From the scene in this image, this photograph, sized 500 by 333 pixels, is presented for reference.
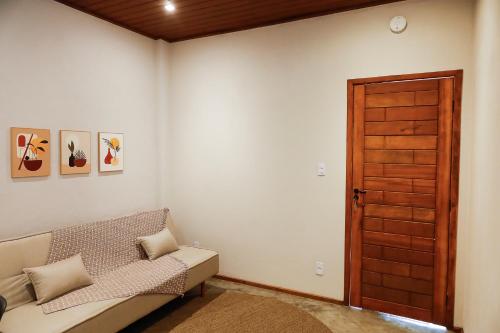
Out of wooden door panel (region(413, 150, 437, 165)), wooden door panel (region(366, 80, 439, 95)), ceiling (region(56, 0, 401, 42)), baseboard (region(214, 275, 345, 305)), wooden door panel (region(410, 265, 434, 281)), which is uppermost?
ceiling (region(56, 0, 401, 42))

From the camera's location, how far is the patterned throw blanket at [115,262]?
8.41 feet

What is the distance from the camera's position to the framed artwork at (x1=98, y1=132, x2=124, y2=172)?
3435mm

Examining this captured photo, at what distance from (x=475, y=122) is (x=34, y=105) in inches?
137

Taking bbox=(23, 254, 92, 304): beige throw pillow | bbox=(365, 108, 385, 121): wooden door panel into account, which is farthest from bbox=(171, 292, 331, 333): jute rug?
bbox=(365, 108, 385, 121): wooden door panel

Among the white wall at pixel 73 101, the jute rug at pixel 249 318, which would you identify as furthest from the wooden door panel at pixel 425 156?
the white wall at pixel 73 101

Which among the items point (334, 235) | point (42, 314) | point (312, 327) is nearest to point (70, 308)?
point (42, 314)

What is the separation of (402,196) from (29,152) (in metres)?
3.12

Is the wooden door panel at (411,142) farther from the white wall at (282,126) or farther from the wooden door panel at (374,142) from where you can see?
the white wall at (282,126)

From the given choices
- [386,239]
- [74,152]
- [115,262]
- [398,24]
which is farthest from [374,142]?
[74,152]

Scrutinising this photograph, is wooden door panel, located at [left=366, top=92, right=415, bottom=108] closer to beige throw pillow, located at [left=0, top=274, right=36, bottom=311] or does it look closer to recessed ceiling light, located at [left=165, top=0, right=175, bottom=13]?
recessed ceiling light, located at [left=165, top=0, right=175, bottom=13]

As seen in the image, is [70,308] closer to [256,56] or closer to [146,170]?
[146,170]

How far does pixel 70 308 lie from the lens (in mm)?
2312

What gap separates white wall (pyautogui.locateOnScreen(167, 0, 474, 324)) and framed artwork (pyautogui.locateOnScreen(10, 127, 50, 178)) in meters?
1.50

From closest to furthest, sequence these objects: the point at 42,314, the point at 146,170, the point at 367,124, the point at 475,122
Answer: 1. the point at 42,314
2. the point at 475,122
3. the point at 367,124
4. the point at 146,170
